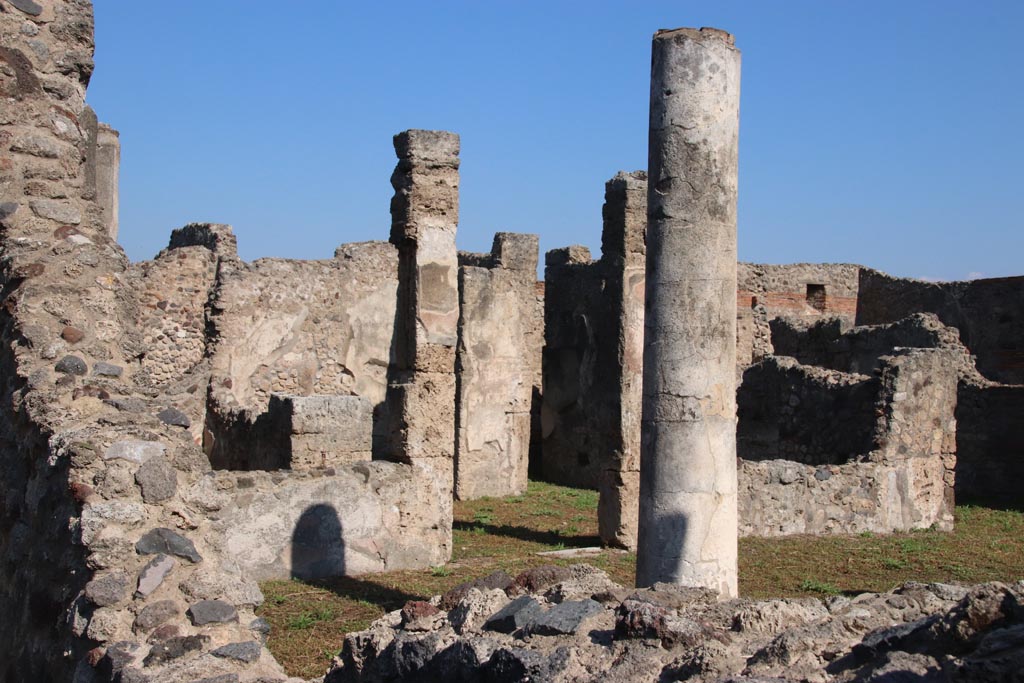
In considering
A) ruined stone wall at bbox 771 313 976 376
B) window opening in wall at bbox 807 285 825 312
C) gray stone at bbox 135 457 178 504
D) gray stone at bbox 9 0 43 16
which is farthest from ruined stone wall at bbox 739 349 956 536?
window opening in wall at bbox 807 285 825 312

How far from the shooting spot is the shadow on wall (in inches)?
345

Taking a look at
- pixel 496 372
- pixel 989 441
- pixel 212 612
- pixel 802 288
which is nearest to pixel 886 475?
pixel 989 441

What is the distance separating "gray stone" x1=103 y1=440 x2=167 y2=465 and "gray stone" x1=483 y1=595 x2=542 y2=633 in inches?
72.9

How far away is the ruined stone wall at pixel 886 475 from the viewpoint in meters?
11.8

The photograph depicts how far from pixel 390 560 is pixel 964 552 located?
575cm

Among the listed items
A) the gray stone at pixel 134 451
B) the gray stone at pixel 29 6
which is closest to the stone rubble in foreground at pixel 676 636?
the gray stone at pixel 134 451

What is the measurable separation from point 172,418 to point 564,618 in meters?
2.62

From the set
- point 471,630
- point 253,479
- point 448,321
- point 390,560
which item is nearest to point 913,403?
point 448,321

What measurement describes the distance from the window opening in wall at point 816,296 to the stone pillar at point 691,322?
73.1ft

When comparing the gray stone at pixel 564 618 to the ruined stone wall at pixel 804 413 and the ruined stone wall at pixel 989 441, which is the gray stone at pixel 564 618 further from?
the ruined stone wall at pixel 989 441

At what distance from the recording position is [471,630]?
15.0 ft

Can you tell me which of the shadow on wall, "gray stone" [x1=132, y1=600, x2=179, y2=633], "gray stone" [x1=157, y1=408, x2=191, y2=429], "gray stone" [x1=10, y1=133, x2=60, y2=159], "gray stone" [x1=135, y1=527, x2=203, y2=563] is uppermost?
"gray stone" [x1=10, y1=133, x2=60, y2=159]

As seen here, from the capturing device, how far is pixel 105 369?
605 centimetres

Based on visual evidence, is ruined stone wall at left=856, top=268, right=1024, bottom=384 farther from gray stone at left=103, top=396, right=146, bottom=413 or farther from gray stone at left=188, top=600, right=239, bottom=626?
gray stone at left=188, top=600, right=239, bottom=626
